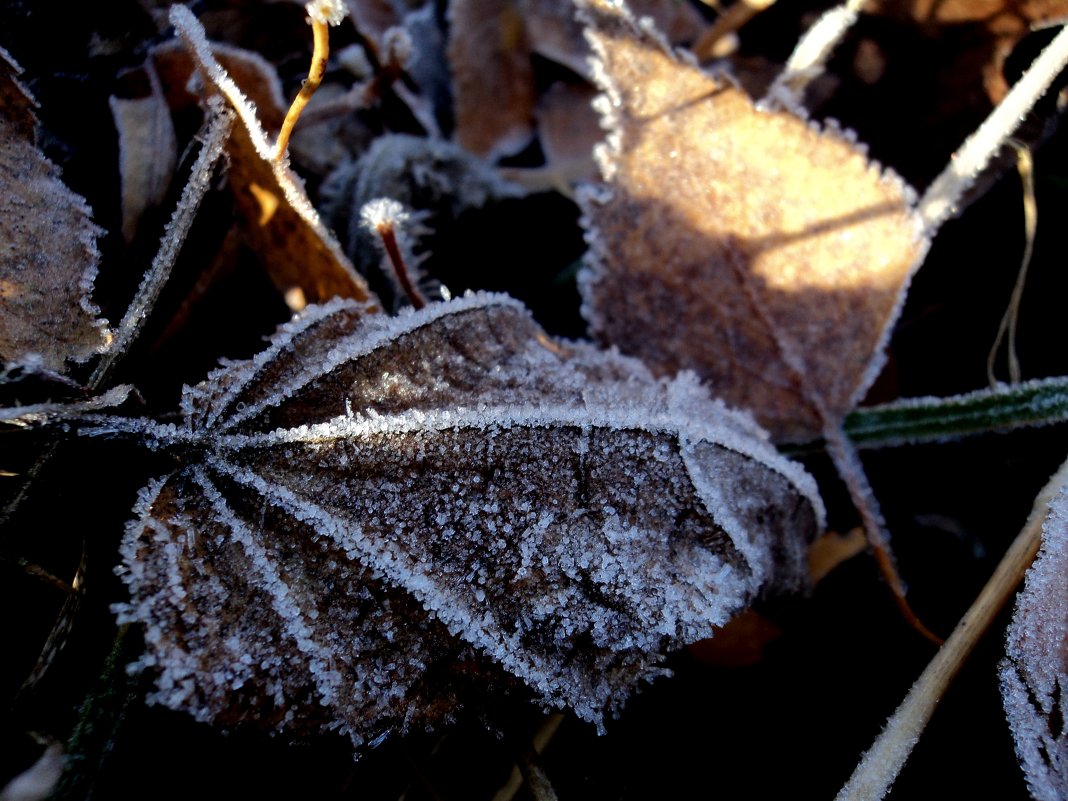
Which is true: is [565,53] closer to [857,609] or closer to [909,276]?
[909,276]

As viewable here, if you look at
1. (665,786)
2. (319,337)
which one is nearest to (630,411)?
(319,337)

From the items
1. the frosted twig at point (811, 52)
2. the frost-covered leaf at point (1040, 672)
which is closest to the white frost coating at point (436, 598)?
the frost-covered leaf at point (1040, 672)

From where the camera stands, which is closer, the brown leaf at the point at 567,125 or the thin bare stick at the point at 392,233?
the thin bare stick at the point at 392,233

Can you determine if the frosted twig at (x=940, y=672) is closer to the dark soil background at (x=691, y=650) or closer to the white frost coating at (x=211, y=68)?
the dark soil background at (x=691, y=650)

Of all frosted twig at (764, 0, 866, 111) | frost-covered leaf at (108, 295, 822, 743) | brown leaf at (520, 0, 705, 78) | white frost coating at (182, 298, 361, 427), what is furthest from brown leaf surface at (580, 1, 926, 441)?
brown leaf at (520, 0, 705, 78)

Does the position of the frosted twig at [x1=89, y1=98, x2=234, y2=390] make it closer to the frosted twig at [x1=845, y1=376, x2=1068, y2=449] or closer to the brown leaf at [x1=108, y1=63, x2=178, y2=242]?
the brown leaf at [x1=108, y1=63, x2=178, y2=242]

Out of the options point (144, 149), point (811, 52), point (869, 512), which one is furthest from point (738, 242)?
point (144, 149)
